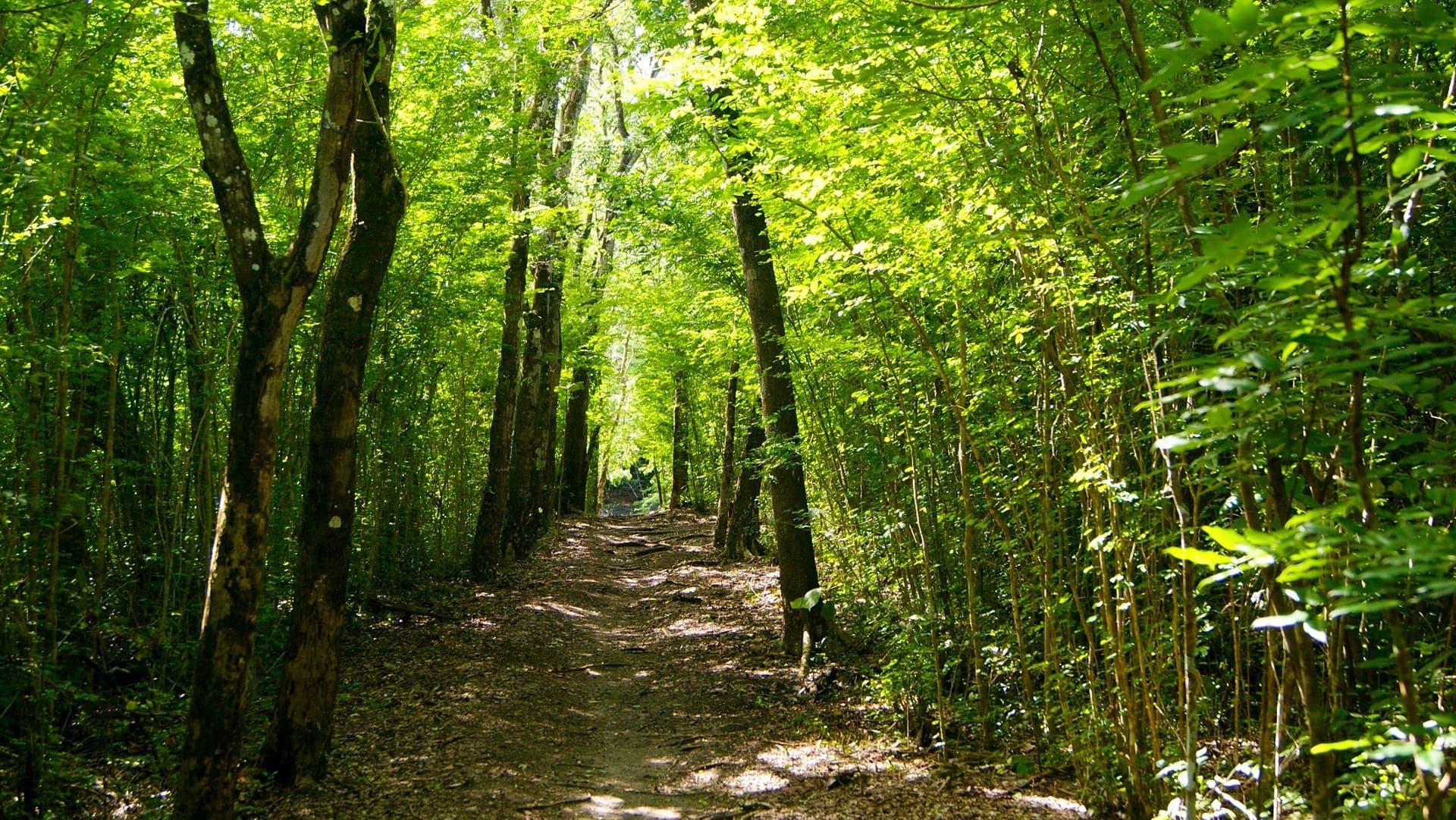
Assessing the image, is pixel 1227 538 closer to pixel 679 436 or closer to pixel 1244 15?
pixel 1244 15

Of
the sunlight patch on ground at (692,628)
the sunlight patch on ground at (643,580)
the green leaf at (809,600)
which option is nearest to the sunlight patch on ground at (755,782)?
the green leaf at (809,600)

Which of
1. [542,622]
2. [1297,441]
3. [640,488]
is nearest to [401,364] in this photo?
[542,622]

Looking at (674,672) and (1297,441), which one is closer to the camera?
(1297,441)

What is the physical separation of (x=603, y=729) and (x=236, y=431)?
368 cm

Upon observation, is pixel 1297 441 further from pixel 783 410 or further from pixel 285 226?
pixel 285 226

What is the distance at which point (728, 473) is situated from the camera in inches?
566

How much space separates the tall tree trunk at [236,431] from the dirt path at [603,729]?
2.15 feet

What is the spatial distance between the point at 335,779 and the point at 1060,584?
4.43 meters

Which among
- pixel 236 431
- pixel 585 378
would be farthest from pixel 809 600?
pixel 585 378

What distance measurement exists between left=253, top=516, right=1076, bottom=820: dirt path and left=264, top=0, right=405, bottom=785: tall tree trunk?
0.36 meters

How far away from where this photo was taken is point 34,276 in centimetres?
544

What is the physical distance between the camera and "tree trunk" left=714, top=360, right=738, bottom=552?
14344mm

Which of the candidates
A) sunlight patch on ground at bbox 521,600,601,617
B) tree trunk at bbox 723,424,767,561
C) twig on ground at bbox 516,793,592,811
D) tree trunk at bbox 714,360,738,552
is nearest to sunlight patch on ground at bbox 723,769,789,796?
twig on ground at bbox 516,793,592,811

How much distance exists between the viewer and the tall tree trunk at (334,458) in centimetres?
512
